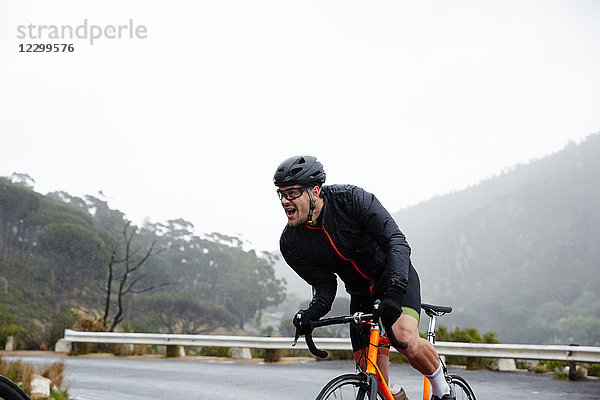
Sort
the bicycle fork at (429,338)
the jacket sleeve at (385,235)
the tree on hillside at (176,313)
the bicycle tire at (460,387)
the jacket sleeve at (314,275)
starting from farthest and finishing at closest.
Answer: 1. the tree on hillside at (176,313)
2. the bicycle tire at (460,387)
3. the bicycle fork at (429,338)
4. the jacket sleeve at (314,275)
5. the jacket sleeve at (385,235)

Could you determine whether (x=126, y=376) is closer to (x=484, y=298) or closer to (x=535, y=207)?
(x=484, y=298)

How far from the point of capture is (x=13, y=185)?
65.8m

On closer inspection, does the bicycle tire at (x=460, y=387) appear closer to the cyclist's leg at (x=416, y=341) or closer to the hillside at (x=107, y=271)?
the cyclist's leg at (x=416, y=341)

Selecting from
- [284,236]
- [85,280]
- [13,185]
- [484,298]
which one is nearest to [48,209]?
[13,185]

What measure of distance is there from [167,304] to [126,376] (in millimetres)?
46651

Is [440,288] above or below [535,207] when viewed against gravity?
below

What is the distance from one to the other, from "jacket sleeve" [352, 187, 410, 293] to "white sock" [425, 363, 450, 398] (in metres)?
0.60

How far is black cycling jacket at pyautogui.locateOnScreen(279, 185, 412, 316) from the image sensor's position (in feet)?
11.7

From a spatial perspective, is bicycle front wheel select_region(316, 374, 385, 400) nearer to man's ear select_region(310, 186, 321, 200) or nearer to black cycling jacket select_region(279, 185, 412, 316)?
black cycling jacket select_region(279, 185, 412, 316)

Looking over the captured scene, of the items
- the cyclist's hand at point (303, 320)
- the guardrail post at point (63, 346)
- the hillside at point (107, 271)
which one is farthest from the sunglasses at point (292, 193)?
the hillside at point (107, 271)

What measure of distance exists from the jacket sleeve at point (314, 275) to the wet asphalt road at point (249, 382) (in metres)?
4.81

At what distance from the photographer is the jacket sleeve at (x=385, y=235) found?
3260mm

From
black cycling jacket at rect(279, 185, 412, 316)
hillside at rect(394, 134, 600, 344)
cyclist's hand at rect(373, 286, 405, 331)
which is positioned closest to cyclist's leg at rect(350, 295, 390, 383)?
black cycling jacket at rect(279, 185, 412, 316)

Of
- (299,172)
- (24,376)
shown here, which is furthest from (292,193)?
(24,376)
